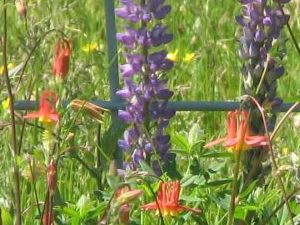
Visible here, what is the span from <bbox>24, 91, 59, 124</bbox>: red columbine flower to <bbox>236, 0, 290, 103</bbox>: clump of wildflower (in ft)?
2.36

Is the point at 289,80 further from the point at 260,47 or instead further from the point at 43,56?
the point at 260,47

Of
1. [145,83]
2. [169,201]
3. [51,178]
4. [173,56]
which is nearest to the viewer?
[51,178]

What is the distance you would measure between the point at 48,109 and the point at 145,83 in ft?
2.62

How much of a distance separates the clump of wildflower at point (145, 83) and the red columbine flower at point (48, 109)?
0.75 m

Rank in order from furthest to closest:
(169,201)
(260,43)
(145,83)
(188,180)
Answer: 1. (145,83)
2. (260,43)
3. (188,180)
4. (169,201)

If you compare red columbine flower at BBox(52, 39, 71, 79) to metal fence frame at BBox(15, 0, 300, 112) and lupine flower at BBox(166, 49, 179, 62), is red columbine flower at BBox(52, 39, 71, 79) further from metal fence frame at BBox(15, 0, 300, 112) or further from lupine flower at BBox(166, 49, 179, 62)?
lupine flower at BBox(166, 49, 179, 62)

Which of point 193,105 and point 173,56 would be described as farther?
point 173,56

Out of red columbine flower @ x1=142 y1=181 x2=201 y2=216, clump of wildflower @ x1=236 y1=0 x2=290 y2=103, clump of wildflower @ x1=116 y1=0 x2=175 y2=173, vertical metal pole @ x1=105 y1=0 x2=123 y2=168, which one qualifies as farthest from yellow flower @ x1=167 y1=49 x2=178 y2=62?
red columbine flower @ x1=142 y1=181 x2=201 y2=216

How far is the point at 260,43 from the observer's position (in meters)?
2.52

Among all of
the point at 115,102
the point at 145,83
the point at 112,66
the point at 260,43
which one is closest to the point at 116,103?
the point at 115,102

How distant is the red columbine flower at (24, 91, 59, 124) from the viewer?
1851mm

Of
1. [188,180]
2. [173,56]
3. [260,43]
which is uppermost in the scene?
[260,43]

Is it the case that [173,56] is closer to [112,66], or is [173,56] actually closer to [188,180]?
[112,66]

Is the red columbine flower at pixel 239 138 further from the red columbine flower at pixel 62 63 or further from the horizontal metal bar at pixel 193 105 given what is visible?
the horizontal metal bar at pixel 193 105
